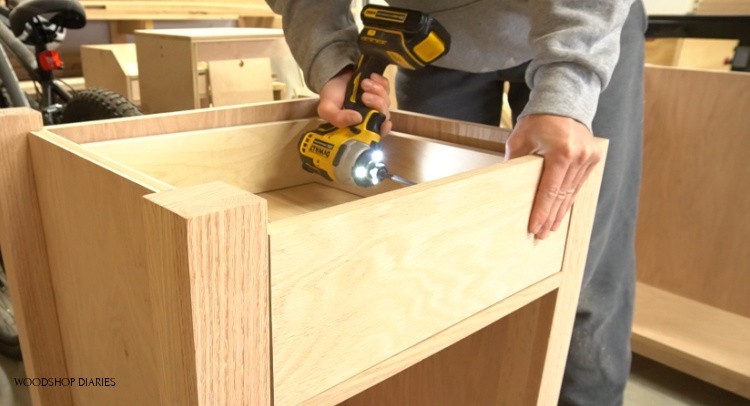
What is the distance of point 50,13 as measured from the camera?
1.30m

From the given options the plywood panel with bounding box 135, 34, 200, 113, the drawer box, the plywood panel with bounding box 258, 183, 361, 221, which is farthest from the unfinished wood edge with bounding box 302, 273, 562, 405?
the plywood panel with bounding box 135, 34, 200, 113

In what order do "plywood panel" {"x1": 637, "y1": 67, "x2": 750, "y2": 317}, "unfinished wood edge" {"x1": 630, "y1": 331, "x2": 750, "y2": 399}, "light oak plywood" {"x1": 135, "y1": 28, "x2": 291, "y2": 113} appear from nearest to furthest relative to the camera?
"unfinished wood edge" {"x1": 630, "y1": 331, "x2": 750, "y2": 399}
"plywood panel" {"x1": 637, "y1": 67, "x2": 750, "y2": 317}
"light oak plywood" {"x1": 135, "y1": 28, "x2": 291, "y2": 113}

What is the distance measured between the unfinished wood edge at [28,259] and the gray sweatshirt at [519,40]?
0.38 metres

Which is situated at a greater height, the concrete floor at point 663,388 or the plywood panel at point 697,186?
the plywood panel at point 697,186

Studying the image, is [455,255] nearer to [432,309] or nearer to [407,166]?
[432,309]

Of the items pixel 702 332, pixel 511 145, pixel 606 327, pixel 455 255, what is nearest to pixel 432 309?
pixel 455 255

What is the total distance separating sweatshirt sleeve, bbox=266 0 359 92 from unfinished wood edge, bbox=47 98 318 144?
51 mm

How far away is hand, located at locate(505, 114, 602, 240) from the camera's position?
22.6 inches

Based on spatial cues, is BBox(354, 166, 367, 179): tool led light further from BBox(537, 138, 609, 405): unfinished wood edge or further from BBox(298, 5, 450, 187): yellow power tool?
BBox(537, 138, 609, 405): unfinished wood edge

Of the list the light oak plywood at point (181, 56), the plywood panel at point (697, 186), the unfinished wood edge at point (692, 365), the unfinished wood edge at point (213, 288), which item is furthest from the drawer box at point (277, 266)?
the light oak plywood at point (181, 56)

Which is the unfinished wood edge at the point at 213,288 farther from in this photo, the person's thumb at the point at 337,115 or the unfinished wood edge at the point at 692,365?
the unfinished wood edge at the point at 692,365

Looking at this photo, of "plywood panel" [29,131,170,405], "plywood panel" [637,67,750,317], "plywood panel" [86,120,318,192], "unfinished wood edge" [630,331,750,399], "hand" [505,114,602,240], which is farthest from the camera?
"plywood panel" [637,67,750,317]

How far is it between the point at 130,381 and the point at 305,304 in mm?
214

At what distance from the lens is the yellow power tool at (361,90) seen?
69 cm
